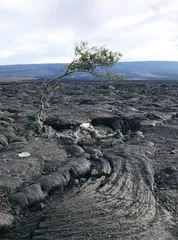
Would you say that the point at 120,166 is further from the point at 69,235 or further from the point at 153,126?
the point at 153,126

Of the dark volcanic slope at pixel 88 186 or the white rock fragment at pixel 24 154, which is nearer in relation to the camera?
the dark volcanic slope at pixel 88 186

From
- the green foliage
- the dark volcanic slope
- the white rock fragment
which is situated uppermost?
the green foliage

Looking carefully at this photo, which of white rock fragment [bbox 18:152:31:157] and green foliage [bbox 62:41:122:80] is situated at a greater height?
green foliage [bbox 62:41:122:80]

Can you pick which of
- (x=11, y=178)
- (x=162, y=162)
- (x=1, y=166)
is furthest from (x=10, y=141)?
(x=162, y=162)

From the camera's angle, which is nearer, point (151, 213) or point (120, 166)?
point (151, 213)

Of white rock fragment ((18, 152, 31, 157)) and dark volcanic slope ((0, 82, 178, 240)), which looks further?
white rock fragment ((18, 152, 31, 157))

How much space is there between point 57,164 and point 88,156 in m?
1.27

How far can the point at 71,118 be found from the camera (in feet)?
63.0

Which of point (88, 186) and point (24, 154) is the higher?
point (24, 154)

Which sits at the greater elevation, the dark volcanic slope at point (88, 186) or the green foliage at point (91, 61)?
the green foliage at point (91, 61)

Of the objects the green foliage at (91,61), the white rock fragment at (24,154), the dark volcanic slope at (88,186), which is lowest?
the dark volcanic slope at (88,186)

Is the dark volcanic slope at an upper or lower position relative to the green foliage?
lower

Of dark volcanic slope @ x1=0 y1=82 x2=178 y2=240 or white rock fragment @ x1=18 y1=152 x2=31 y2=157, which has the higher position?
white rock fragment @ x1=18 y1=152 x2=31 y2=157

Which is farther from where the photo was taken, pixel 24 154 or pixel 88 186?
pixel 24 154
